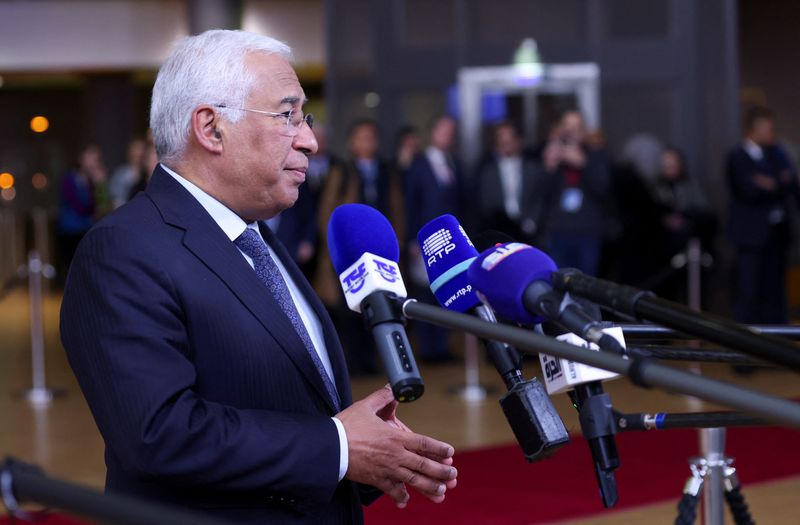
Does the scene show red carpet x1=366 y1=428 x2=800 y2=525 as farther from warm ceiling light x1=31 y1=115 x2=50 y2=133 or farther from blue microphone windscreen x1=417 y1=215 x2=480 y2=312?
warm ceiling light x1=31 y1=115 x2=50 y2=133

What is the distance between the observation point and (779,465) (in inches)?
242

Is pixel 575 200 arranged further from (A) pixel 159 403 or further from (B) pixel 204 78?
(A) pixel 159 403

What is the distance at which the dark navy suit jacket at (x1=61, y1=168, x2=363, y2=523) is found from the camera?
1968 mm

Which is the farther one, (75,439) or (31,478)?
(75,439)

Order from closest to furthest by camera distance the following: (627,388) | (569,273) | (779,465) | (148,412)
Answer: (569,273) < (148,412) < (779,465) < (627,388)

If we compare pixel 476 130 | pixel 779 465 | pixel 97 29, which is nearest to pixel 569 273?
pixel 779 465

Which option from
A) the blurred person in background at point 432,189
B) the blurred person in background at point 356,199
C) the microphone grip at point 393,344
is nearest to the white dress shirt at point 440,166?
the blurred person in background at point 432,189

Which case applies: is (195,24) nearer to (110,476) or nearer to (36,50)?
(36,50)

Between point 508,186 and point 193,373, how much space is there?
7.86m

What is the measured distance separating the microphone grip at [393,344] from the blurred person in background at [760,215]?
7.68m

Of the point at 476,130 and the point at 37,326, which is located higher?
the point at 476,130

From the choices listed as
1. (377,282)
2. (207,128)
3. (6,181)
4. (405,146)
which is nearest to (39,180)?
(6,181)

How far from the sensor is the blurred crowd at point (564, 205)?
905cm

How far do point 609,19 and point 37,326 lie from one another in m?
6.16
